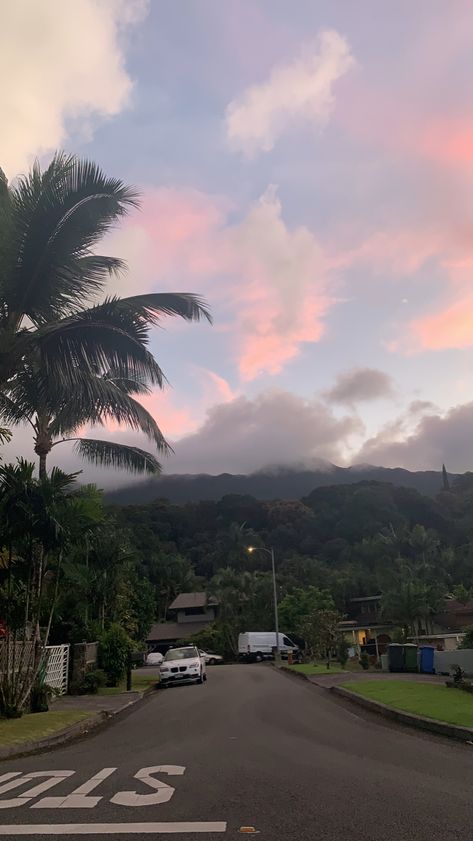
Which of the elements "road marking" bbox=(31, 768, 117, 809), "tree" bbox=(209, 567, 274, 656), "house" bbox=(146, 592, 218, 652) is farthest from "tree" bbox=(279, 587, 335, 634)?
"road marking" bbox=(31, 768, 117, 809)

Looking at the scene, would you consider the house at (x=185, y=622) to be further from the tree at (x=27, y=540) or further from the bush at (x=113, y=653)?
the tree at (x=27, y=540)

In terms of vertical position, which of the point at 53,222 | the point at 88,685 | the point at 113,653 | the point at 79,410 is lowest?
the point at 88,685

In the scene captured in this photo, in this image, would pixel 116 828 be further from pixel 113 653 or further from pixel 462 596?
pixel 462 596

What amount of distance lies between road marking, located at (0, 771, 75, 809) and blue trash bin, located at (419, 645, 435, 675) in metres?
18.9

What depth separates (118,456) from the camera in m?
20.8

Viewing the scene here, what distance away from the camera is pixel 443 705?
1243cm

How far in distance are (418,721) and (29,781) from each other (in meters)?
6.60

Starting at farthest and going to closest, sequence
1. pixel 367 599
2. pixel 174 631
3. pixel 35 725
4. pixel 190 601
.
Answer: pixel 190 601, pixel 174 631, pixel 367 599, pixel 35 725

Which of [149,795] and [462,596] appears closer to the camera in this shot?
[149,795]

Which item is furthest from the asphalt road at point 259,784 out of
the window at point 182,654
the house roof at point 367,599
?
the house roof at point 367,599

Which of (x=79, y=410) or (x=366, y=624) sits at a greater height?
(x=79, y=410)

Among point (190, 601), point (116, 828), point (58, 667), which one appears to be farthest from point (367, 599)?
point (116, 828)

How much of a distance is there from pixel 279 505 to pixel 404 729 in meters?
106

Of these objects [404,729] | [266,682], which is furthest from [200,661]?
[404,729]
